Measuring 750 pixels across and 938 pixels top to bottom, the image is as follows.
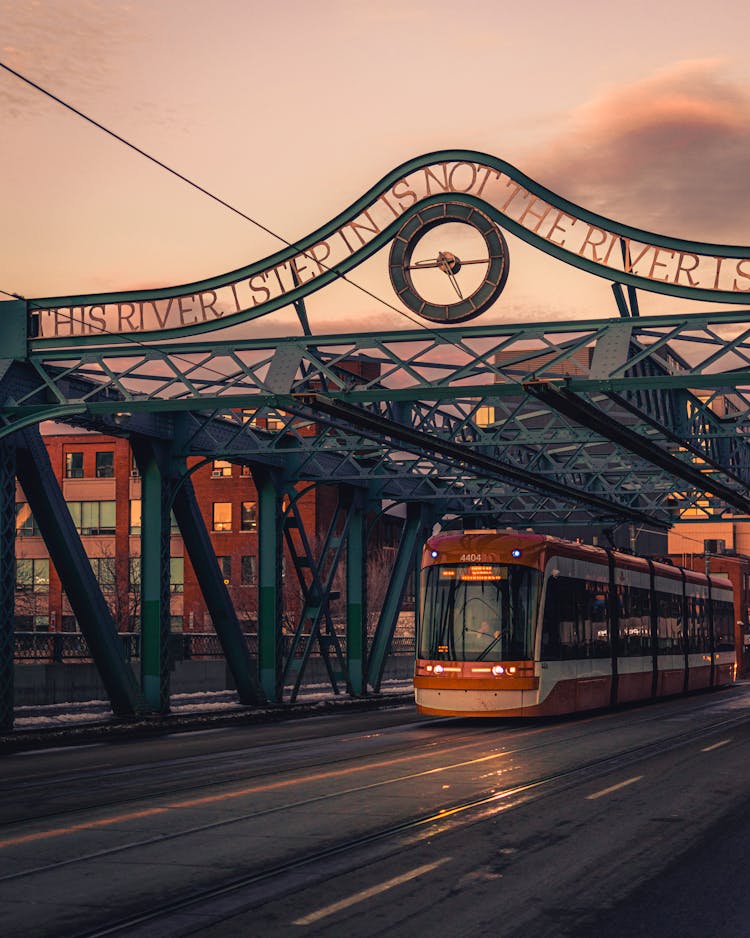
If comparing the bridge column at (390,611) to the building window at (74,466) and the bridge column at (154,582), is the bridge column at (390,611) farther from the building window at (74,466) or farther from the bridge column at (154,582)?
the building window at (74,466)

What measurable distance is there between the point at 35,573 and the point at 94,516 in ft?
20.0

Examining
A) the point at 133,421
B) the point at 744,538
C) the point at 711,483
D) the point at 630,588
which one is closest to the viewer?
the point at 133,421

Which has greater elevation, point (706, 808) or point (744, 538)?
point (744, 538)

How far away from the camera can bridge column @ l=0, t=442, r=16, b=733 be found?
80.3 ft

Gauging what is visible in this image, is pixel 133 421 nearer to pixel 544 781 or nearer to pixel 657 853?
pixel 544 781

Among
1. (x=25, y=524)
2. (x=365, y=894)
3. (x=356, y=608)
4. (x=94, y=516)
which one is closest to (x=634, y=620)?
(x=356, y=608)

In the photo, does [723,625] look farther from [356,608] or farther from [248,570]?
[248,570]

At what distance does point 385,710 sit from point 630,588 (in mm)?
7420

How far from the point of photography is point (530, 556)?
88.2 feet

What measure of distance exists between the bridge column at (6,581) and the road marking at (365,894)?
15.4 m

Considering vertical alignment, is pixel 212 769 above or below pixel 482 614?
below

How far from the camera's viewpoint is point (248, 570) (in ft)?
316

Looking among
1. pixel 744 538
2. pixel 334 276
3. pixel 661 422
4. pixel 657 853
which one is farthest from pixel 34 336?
pixel 744 538

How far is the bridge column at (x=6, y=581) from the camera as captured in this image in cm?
2448
